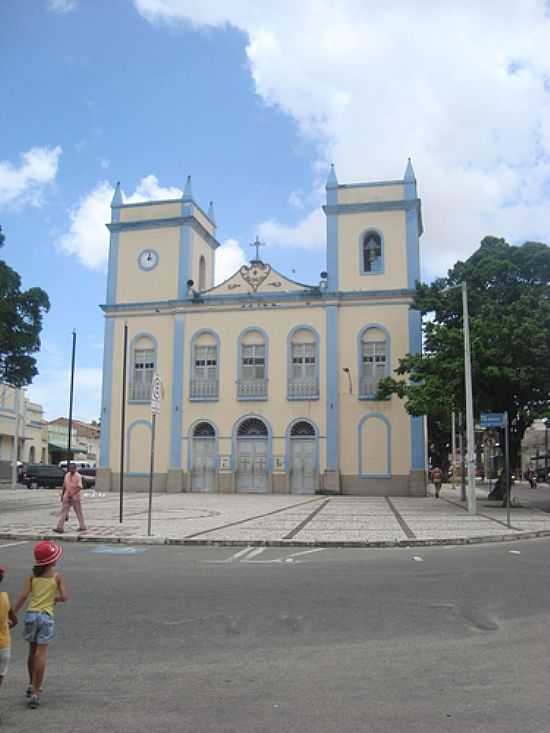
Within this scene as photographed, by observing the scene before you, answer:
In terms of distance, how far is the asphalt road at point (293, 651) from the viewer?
5062 mm

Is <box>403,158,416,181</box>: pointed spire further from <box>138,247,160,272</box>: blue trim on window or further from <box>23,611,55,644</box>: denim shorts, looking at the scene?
<box>23,611,55,644</box>: denim shorts

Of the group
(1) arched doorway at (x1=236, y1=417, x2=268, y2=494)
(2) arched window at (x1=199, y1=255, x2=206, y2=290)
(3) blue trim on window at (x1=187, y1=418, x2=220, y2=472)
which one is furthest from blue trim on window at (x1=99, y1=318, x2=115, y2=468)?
(1) arched doorway at (x1=236, y1=417, x2=268, y2=494)

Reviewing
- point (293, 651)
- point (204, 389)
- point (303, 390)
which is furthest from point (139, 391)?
point (293, 651)

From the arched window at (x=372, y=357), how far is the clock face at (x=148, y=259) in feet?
39.0

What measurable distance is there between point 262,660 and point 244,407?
103 feet

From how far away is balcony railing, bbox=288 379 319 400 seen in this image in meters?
37.0

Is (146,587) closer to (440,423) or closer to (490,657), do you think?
(490,657)

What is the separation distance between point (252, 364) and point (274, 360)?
121 cm

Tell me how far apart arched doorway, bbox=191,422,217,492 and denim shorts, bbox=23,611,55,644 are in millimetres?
32435

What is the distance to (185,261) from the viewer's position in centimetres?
3972

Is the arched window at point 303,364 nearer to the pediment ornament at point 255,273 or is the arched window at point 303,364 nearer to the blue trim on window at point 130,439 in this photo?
the pediment ornament at point 255,273

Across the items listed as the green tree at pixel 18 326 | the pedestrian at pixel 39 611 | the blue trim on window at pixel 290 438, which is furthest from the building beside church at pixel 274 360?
the pedestrian at pixel 39 611

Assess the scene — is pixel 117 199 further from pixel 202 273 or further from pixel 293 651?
pixel 293 651

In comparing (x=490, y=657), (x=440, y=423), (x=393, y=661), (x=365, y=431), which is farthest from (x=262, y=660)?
(x=440, y=423)
